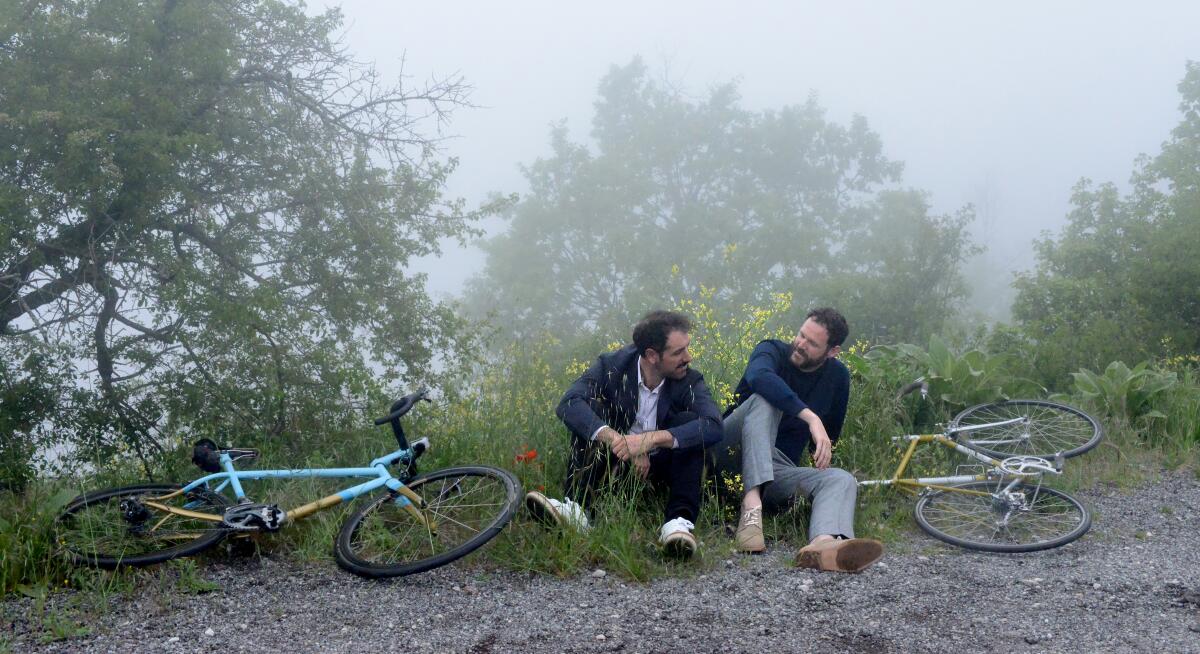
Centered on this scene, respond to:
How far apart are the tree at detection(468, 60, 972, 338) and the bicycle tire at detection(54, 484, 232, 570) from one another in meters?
25.7

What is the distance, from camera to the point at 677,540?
161 inches

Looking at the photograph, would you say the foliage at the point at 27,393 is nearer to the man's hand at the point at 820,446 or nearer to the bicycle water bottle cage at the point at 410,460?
the bicycle water bottle cage at the point at 410,460

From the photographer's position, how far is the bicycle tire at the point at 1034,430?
5.53 m

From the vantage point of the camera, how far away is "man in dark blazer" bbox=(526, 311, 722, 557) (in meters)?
4.36

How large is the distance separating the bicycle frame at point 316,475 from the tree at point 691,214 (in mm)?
25682

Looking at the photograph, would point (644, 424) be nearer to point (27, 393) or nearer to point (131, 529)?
point (131, 529)

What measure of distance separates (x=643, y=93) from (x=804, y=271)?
58.1ft

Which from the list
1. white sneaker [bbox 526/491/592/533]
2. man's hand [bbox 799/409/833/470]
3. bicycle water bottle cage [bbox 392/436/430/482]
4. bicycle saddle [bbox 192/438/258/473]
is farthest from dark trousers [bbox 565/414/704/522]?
bicycle saddle [bbox 192/438/258/473]

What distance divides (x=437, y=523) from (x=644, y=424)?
44.4 inches

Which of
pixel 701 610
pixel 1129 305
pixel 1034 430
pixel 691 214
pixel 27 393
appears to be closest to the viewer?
pixel 701 610

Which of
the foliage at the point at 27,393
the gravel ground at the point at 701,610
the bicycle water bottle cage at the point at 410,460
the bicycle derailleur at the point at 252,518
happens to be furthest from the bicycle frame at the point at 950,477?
the foliage at the point at 27,393

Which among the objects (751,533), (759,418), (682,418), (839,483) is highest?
(682,418)

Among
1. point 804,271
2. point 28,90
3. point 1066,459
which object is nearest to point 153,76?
point 28,90

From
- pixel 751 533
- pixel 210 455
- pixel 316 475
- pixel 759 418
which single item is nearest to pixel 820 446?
pixel 759 418
